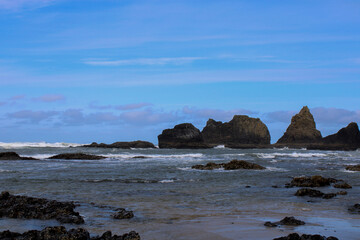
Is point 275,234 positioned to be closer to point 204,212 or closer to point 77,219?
point 204,212

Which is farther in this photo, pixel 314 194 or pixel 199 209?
pixel 314 194

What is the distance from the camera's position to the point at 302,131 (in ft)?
472

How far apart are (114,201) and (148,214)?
114 inches

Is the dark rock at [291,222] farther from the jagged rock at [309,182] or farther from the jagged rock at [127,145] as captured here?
the jagged rock at [127,145]

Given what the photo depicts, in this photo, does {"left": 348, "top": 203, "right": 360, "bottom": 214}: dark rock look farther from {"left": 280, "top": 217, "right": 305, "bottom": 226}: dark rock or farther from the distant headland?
the distant headland

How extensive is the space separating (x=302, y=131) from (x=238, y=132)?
919 inches

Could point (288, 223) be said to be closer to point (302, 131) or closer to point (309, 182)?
point (309, 182)

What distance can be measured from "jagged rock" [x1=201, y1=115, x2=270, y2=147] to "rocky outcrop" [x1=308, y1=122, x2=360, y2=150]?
82.0ft

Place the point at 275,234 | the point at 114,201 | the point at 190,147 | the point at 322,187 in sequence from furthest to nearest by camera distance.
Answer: the point at 190,147, the point at 322,187, the point at 114,201, the point at 275,234

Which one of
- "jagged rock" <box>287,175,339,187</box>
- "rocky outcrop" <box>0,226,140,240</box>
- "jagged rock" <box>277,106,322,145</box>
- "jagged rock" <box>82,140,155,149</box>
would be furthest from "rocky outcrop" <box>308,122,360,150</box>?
"rocky outcrop" <box>0,226,140,240</box>

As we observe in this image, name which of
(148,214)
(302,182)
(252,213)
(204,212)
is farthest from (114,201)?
(302,182)

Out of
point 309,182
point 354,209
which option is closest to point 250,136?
point 309,182

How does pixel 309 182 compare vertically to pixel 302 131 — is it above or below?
below

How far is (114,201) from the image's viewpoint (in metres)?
13.5
